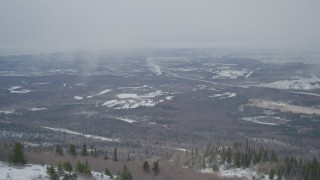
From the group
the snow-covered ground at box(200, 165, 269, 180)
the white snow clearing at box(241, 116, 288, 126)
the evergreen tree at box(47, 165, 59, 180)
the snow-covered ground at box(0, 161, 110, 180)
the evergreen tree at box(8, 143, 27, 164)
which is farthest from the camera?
the white snow clearing at box(241, 116, 288, 126)

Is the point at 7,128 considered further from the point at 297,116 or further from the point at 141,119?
the point at 297,116

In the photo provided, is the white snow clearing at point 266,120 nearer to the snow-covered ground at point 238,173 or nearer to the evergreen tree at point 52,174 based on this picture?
the snow-covered ground at point 238,173

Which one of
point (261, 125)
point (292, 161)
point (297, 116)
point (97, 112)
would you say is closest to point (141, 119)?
point (97, 112)

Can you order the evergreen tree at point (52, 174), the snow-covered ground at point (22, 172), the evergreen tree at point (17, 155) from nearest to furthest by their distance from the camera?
the snow-covered ground at point (22, 172), the evergreen tree at point (52, 174), the evergreen tree at point (17, 155)

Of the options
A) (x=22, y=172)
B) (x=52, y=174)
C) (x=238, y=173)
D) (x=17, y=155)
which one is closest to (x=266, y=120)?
(x=238, y=173)

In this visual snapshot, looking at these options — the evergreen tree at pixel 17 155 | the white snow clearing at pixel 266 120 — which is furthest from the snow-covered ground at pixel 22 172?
the white snow clearing at pixel 266 120

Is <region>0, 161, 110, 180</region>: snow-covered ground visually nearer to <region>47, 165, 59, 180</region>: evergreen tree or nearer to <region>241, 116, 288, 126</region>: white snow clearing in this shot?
<region>47, 165, 59, 180</region>: evergreen tree

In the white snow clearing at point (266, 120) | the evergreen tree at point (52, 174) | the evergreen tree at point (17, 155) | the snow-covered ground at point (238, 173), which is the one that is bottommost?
the white snow clearing at point (266, 120)

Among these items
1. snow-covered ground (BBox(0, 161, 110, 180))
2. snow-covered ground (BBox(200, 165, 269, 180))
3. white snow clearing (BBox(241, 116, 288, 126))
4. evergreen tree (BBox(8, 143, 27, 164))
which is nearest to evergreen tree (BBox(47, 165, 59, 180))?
snow-covered ground (BBox(0, 161, 110, 180))

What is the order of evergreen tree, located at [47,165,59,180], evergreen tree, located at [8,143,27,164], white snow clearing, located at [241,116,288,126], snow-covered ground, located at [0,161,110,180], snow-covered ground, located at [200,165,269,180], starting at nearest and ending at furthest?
1. snow-covered ground, located at [0,161,110,180]
2. evergreen tree, located at [47,165,59,180]
3. evergreen tree, located at [8,143,27,164]
4. snow-covered ground, located at [200,165,269,180]
5. white snow clearing, located at [241,116,288,126]

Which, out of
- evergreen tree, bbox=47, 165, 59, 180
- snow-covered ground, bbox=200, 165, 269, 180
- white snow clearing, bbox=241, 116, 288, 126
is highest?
evergreen tree, bbox=47, 165, 59, 180

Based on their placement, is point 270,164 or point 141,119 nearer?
point 270,164
